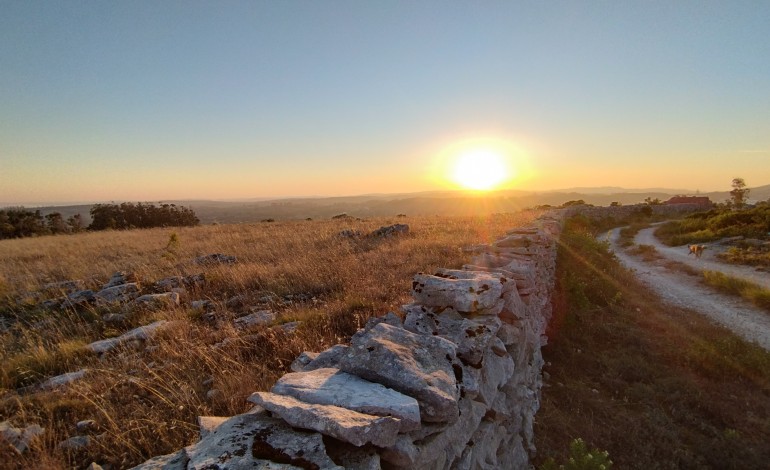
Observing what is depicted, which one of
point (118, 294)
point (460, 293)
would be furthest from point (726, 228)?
point (118, 294)

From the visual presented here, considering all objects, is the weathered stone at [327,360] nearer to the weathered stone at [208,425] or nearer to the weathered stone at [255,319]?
the weathered stone at [208,425]

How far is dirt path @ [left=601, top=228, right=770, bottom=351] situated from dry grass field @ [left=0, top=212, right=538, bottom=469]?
23.9 ft

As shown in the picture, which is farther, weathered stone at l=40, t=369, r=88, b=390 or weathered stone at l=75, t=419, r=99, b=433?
weathered stone at l=40, t=369, r=88, b=390

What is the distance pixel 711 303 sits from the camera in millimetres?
11344

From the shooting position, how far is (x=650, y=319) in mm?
9289

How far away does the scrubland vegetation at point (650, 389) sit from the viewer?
191 inches

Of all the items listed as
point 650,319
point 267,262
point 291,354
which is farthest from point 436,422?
point 650,319

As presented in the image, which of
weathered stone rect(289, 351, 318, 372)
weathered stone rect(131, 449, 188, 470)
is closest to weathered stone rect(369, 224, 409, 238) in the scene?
weathered stone rect(289, 351, 318, 372)

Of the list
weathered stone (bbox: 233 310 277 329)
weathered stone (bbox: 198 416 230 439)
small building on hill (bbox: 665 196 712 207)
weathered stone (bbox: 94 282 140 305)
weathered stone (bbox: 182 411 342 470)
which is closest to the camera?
weathered stone (bbox: 182 411 342 470)

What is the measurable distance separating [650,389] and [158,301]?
349 inches

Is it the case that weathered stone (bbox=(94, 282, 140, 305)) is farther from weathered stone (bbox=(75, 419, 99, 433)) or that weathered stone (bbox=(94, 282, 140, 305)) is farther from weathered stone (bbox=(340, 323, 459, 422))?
weathered stone (bbox=(340, 323, 459, 422))

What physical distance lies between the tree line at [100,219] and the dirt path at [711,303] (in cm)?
3359

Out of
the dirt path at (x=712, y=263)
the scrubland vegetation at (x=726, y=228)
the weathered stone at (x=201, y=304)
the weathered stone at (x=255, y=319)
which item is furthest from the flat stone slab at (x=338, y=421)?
the scrubland vegetation at (x=726, y=228)

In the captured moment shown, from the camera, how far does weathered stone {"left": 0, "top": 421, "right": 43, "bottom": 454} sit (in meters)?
2.82
